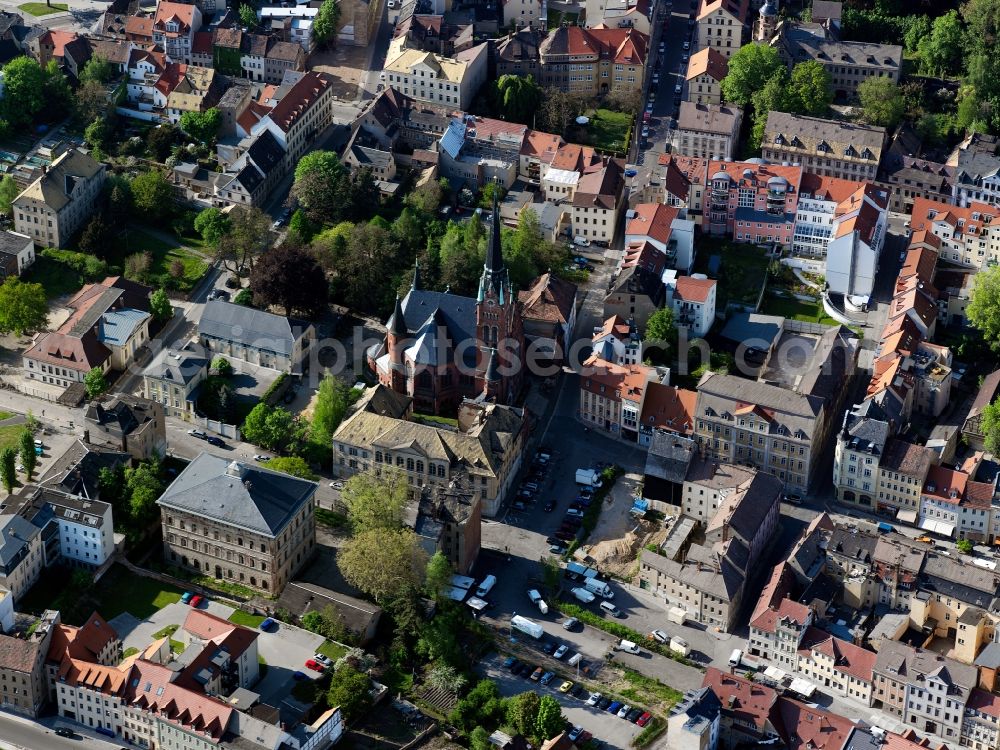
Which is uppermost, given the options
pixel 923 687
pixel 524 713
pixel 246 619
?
pixel 923 687

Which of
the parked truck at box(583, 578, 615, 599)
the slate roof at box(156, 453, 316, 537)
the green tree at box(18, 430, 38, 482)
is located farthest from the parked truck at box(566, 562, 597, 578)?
the green tree at box(18, 430, 38, 482)

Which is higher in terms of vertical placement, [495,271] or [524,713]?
[495,271]

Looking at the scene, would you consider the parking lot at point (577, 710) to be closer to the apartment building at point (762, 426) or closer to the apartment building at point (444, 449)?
the apartment building at point (444, 449)

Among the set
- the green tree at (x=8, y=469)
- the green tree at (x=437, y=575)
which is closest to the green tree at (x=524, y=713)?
the green tree at (x=437, y=575)

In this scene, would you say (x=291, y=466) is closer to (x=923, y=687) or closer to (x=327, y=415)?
(x=327, y=415)

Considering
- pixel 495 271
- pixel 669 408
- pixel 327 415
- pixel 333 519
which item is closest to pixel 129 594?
pixel 333 519

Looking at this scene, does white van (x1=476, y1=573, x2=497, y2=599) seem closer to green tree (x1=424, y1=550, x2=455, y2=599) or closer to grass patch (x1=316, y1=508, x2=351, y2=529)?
green tree (x1=424, y1=550, x2=455, y2=599)
